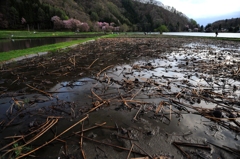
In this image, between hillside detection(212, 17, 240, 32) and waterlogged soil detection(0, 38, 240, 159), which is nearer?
waterlogged soil detection(0, 38, 240, 159)

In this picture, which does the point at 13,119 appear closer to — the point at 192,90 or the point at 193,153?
the point at 193,153

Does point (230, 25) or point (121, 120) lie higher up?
point (230, 25)

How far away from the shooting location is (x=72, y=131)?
3.16m

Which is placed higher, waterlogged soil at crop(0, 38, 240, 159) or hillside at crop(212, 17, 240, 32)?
hillside at crop(212, 17, 240, 32)

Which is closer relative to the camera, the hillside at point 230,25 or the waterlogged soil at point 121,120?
the waterlogged soil at point 121,120

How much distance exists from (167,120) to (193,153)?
3.33ft

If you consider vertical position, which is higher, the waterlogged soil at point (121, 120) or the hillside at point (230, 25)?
the hillside at point (230, 25)

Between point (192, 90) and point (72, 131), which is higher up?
point (192, 90)

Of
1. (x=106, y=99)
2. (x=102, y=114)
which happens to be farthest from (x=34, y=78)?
(x=102, y=114)

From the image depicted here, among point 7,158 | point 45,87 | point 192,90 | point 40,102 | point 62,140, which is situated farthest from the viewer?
point 45,87

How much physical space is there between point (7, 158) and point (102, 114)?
2.07 metres

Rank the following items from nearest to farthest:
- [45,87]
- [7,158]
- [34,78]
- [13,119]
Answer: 1. [7,158]
2. [13,119]
3. [45,87]
4. [34,78]

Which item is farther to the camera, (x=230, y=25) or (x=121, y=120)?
(x=230, y=25)

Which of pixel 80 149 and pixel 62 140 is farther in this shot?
pixel 62 140
